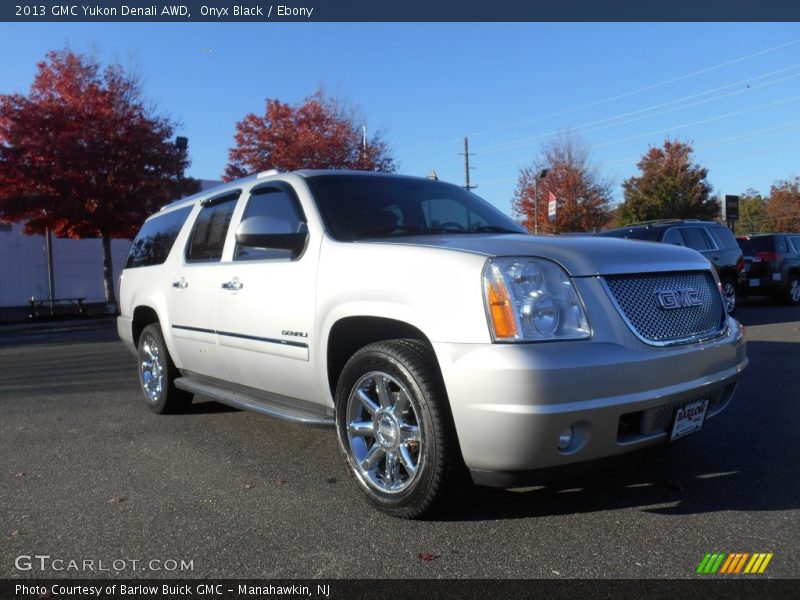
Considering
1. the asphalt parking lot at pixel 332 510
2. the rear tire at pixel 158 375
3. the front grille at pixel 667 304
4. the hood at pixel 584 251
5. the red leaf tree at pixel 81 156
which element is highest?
the red leaf tree at pixel 81 156

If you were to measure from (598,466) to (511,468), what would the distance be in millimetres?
427

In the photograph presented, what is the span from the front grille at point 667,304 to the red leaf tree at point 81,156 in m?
17.4

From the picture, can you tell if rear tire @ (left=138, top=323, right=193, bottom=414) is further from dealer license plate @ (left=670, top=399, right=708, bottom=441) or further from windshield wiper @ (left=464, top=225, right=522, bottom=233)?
dealer license plate @ (left=670, top=399, right=708, bottom=441)

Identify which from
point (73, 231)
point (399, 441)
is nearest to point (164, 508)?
point (399, 441)

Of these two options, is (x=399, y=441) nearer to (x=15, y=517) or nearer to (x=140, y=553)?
(x=140, y=553)

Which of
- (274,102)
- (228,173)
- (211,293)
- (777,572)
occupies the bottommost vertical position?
(777,572)

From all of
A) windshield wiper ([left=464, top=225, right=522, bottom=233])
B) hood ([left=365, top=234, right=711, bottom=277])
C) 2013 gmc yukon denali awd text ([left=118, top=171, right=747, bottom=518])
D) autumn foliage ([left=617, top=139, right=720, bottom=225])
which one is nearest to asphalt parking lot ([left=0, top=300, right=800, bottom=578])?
2013 gmc yukon denali awd text ([left=118, top=171, right=747, bottom=518])

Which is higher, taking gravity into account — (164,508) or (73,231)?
(73,231)

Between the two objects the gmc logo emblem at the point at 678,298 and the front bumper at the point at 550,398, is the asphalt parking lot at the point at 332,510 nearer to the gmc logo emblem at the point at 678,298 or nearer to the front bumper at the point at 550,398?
the front bumper at the point at 550,398

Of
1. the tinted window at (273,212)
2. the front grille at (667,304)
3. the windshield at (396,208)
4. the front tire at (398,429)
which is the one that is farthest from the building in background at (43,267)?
the front grille at (667,304)

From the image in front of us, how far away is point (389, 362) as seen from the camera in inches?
124

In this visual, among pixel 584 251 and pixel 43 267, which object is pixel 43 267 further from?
pixel 584 251

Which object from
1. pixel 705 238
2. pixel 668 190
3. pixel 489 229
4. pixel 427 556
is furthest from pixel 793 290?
pixel 668 190

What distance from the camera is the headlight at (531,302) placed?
9.16 feet
